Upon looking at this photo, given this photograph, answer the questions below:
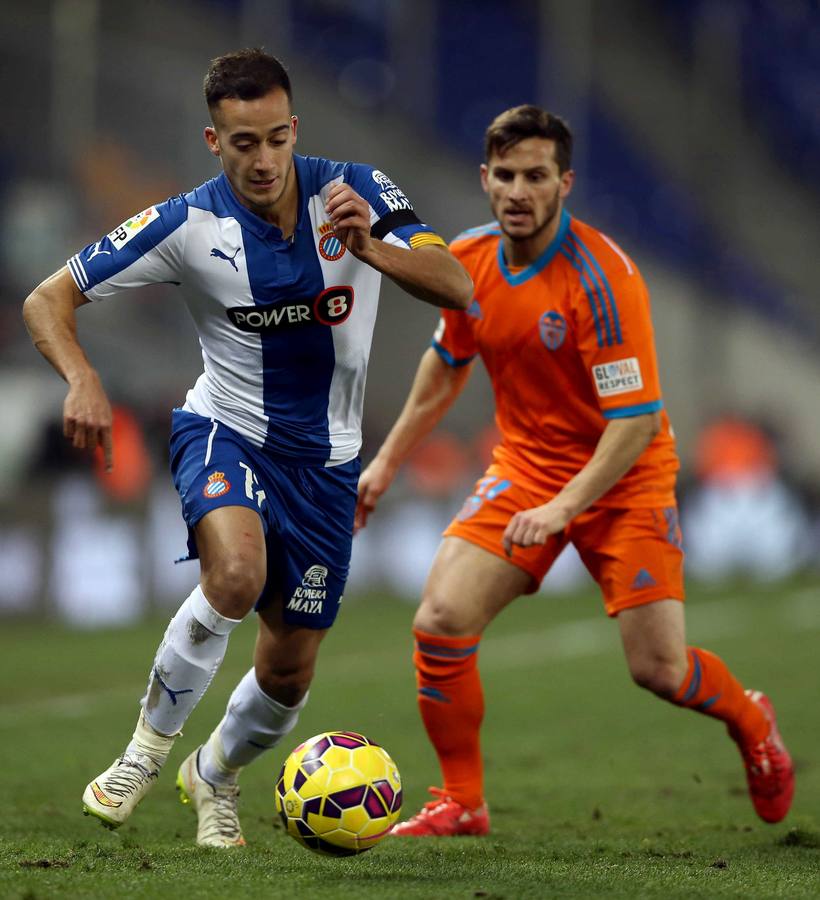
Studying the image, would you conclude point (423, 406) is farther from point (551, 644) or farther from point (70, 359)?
point (551, 644)

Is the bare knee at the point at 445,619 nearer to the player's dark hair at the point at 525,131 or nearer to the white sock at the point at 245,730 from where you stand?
the white sock at the point at 245,730

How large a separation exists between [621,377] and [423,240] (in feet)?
3.86

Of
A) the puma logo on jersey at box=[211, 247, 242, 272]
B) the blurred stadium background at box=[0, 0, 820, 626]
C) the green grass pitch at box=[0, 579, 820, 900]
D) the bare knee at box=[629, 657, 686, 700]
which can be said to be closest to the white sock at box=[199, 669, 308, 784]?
the green grass pitch at box=[0, 579, 820, 900]

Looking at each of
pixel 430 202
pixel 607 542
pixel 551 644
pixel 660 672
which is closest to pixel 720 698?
pixel 660 672

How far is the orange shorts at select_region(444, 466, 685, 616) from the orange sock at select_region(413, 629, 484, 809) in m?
0.38

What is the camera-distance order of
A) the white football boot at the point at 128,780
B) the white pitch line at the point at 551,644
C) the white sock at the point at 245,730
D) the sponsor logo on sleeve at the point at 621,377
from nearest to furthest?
1. the white football boot at the point at 128,780
2. the white sock at the point at 245,730
3. the sponsor logo on sleeve at the point at 621,377
4. the white pitch line at the point at 551,644

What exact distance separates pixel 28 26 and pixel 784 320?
1126 cm

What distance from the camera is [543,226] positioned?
19.3 ft

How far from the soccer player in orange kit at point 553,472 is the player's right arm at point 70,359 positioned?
1.62m

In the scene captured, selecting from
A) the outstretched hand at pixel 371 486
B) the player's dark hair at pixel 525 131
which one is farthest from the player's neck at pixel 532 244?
the outstretched hand at pixel 371 486

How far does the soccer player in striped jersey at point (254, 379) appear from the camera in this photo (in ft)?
15.6

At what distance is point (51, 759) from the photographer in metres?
7.60

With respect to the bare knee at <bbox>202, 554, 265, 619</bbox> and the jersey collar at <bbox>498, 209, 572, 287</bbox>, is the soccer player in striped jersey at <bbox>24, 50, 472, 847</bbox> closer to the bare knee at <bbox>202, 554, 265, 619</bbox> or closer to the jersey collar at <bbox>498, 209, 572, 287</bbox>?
the bare knee at <bbox>202, 554, 265, 619</bbox>

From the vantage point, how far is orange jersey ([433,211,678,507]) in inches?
225
